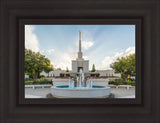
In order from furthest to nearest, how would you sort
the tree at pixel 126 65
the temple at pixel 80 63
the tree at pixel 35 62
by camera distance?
the temple at pixel 80 63
the tree at pixel 126 65
the tree at pixel 35 62

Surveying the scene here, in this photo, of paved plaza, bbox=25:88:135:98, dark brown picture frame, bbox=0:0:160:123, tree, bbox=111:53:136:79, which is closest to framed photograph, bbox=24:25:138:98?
tree, bbox=111:53:136:79

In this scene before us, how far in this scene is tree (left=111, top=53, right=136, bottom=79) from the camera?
29.6 feet

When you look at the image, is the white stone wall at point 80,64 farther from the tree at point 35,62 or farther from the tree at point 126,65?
the tree at point 126,65

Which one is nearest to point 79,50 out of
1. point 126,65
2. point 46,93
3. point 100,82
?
point 126,65

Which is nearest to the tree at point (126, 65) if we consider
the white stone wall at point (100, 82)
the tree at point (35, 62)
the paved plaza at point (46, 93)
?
the white stone wall at point (100, 82)

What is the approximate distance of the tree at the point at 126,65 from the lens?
901 cm

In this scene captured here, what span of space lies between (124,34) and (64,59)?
5.11 meters

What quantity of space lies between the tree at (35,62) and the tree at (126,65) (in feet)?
15.7

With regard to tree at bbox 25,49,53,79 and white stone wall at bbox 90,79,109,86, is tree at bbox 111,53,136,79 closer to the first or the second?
white stone wall at bbox 90,79,109,86

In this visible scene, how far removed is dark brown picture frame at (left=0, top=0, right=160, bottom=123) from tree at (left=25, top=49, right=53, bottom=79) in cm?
781
